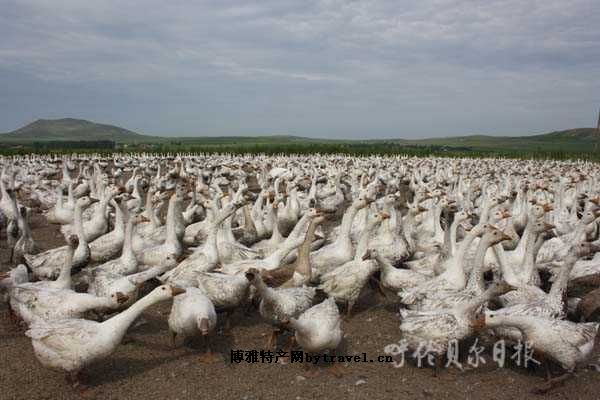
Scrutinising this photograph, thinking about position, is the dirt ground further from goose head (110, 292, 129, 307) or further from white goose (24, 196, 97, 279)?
white goose (24, 196, 97, 279)

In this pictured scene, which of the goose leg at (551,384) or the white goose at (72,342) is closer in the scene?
the white goose at (72,342)

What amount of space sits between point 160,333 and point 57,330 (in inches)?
86.1

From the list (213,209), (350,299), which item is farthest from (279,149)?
(350,299)

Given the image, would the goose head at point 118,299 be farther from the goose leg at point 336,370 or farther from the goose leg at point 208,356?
the goose leg at point 336,370

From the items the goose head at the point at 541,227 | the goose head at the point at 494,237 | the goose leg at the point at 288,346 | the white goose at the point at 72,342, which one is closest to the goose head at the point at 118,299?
the white goose at the point at 72,342

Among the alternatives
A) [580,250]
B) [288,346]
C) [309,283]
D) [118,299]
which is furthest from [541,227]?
[118,299]

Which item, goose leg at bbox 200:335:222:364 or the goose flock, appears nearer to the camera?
the goose flock

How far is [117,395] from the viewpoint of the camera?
5945 mm

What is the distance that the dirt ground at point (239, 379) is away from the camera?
19.7 ft

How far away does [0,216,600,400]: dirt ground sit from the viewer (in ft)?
19.7

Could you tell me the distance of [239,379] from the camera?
6.34 metres

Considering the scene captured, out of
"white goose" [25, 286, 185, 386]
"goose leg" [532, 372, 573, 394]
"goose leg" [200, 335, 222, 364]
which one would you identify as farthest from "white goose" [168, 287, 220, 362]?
"goose leg" [532, 372, 573, 394]

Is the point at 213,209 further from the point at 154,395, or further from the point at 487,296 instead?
the point at 487,296

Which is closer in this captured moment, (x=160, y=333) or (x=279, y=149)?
(x=160, y=333)
